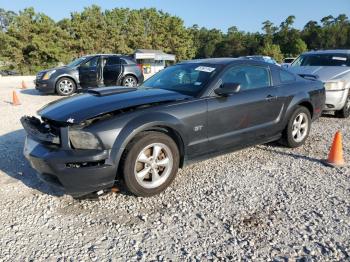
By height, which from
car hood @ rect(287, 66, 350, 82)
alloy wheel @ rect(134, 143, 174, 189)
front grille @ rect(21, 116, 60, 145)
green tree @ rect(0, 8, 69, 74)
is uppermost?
green tree @ rect(0, 8, 69, 74)

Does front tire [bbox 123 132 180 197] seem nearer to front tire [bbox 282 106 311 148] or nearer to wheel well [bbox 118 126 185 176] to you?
wheel well [bbox 118 126 185 176]

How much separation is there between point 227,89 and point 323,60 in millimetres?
5663

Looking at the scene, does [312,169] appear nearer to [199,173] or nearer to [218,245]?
[199,173]

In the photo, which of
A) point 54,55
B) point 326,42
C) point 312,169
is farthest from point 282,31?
point 312,169

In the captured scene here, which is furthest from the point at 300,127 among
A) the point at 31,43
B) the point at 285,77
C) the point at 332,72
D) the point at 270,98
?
the point at 31,43

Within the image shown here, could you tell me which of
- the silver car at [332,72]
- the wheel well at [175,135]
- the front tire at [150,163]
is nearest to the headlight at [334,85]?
the silver car at [332,72]

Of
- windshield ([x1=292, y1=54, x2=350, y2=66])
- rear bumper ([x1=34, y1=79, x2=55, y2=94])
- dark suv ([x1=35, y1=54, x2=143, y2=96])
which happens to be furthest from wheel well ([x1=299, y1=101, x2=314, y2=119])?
rear bumper ([x1=34, y1=79, x2=55, y2=94])

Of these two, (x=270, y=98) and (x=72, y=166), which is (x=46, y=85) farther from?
(x=72, y=166)

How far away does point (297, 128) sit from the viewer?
18.1 feet

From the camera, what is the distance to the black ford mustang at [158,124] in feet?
11.1

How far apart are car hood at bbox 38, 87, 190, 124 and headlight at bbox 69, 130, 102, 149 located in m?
0.16

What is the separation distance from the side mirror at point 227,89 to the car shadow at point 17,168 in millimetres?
2262

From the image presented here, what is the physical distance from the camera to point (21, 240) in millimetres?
3000

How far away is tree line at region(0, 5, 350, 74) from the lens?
36.8 m
